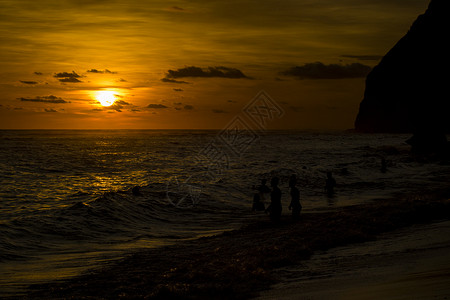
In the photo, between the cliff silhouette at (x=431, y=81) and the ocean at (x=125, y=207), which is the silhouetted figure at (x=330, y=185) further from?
the cliff silhouette at (x=431, y=81)

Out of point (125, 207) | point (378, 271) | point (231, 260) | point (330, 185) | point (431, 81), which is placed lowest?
point (125, 207)

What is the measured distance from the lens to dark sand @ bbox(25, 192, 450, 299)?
318 inches

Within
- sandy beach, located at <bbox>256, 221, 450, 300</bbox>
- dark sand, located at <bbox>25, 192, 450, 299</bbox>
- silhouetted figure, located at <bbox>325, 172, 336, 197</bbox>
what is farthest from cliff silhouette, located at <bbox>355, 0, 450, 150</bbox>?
sandy beach, located at <bbox>256, 221, 450, 300</bbox>

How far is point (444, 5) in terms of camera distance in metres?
52.9

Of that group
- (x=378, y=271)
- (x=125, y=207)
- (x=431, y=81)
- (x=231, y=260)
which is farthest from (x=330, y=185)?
(x=431, y=81)

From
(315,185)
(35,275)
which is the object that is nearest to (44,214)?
(35,275)

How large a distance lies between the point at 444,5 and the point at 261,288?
54.7 metres

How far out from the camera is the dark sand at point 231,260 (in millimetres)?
8070

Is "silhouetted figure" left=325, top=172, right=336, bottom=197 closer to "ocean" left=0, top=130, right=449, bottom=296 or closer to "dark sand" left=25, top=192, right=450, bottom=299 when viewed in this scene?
"ocean" left=0, top=130, right=449, bottom=296

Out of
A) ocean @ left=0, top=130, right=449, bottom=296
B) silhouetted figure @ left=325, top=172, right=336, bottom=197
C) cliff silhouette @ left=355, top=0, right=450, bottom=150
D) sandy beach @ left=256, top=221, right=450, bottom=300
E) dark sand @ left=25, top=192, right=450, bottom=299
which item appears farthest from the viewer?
cliff silhouette @ left=355, top=0, right=450, bottom=150

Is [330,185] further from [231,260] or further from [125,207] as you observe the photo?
[231,260]

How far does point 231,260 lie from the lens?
9922 millimetres

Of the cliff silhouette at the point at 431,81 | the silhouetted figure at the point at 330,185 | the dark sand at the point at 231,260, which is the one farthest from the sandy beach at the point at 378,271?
the cliff silhouette at the point at 431,81

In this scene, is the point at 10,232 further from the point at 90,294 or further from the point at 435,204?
the point at 435,204
